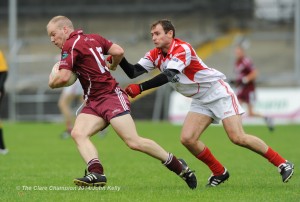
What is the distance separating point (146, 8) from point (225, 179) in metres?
24.4

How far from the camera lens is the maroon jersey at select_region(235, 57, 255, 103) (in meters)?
20.9

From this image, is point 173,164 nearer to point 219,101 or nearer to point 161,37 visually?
point 219,101

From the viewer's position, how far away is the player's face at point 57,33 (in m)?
8.64

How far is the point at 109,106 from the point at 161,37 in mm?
989

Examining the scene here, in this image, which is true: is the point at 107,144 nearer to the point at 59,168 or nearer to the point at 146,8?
the point at 59,168

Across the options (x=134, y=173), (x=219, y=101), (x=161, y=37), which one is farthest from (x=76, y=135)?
(x=134, y=173)

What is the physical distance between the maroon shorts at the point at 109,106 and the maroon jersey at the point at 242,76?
40.6ft

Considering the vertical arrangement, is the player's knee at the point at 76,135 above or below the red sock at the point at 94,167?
above

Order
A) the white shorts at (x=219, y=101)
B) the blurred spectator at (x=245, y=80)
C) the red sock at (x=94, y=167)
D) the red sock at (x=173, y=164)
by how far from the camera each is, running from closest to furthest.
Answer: the red sock at (x=94, y=167) < the red sock at (x=173, y=164) < the white shorts at (x=219, y=101) < the blurred spectator at (x=245, y=80)

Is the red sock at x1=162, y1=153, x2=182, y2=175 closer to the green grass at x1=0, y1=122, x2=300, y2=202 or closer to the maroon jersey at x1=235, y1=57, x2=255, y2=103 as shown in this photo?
the green grass at x1=0, y1=122, x2=300, y2=202

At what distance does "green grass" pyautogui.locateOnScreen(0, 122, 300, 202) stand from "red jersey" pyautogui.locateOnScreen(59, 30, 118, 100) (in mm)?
1127

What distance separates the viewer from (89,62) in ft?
28.5

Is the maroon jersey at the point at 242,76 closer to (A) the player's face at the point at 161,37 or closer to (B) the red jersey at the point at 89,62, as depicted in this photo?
(A) the player's face at the point at 161,37

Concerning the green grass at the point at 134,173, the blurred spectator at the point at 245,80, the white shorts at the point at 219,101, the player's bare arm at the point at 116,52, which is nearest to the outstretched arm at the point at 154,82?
the player's bare arm at the point at 116,52
